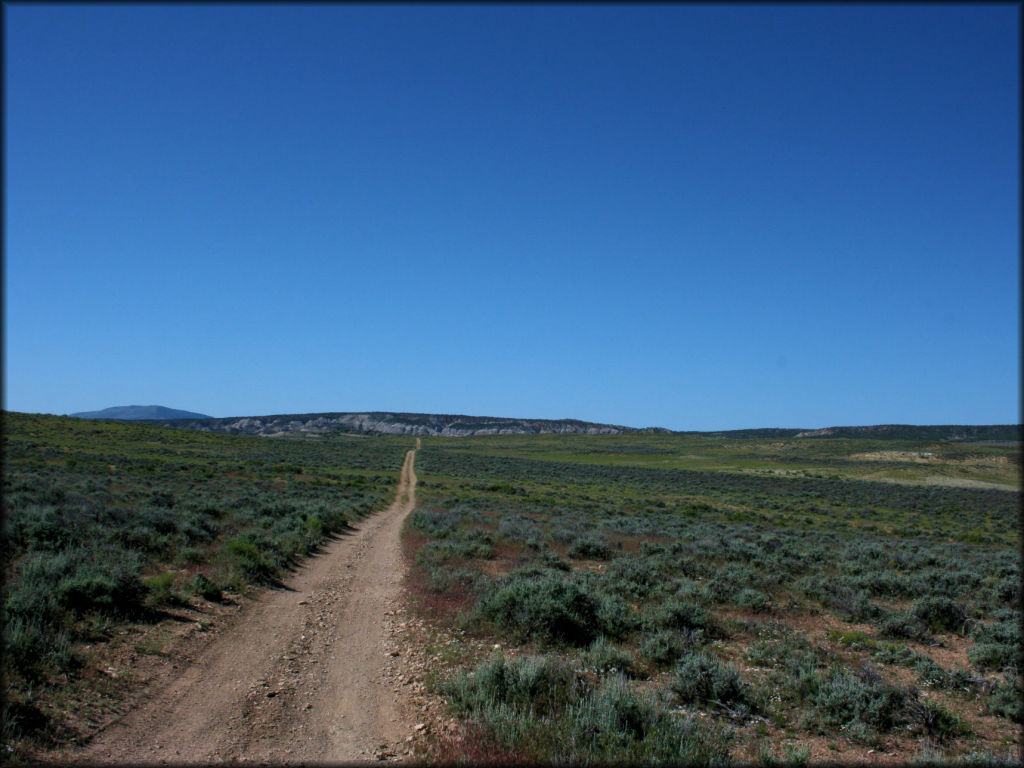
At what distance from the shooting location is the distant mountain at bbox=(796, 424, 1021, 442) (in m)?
116

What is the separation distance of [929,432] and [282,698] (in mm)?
168501

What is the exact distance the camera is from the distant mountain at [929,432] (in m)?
116

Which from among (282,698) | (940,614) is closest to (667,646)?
(282,698)

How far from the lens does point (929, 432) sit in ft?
458

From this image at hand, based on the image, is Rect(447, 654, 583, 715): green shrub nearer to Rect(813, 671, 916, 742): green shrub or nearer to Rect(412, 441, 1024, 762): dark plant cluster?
Rect(412, 441, 1024, 762): dark plant cluster

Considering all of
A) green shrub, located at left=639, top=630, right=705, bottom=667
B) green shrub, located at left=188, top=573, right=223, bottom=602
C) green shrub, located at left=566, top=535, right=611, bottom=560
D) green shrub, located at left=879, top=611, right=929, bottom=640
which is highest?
green shrub, located at left=188, top=573, right=223, bottom=602

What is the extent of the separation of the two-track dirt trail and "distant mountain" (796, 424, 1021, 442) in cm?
11676

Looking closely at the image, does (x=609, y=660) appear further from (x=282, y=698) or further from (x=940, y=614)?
(x=940, y=614)

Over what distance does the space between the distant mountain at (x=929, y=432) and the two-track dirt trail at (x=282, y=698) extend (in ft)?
383

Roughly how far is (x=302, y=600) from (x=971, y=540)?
35.4m

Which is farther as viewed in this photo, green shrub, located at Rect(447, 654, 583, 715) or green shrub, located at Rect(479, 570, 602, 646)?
green shrub, located at Rect(479, 570, 602, 646)

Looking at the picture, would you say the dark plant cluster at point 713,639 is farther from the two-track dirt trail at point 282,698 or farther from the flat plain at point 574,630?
the two-track dirt trail at point 282,698

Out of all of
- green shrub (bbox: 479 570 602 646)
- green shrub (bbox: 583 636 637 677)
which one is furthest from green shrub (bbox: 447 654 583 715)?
green shrub (bbox: 479 570 602 646)

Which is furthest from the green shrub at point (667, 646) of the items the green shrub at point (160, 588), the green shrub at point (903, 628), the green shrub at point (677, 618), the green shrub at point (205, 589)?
the green shrub at point (160, 588)
